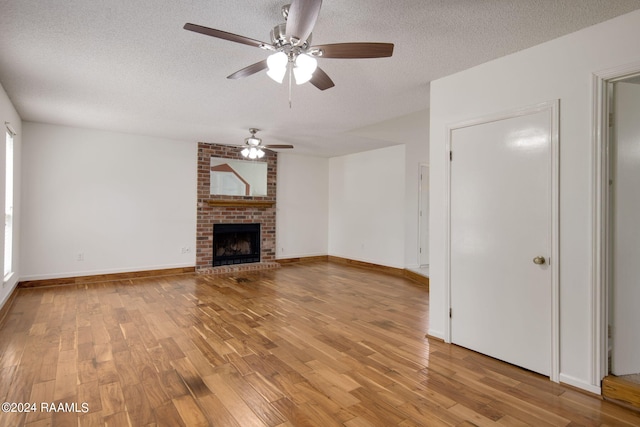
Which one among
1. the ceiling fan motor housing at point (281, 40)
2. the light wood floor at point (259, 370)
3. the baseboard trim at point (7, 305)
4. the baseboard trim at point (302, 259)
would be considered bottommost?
the light wood floor at point (259, 370)

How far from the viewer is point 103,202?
535 cm

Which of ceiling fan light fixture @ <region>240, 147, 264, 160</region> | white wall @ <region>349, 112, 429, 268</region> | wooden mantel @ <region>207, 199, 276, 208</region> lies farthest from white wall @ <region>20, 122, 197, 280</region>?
white wall @ <region>349, 112, 429, 268</region>

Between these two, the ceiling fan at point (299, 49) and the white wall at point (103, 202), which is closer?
the ceiling fan at point (299, 49)

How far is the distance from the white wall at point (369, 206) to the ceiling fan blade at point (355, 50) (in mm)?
4386

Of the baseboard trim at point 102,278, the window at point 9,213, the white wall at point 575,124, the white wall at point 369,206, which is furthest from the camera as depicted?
the white wall at point 369,206

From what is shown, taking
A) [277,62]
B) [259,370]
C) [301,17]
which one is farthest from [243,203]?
[301,17]

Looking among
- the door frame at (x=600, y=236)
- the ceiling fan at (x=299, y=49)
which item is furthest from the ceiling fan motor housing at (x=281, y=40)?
the door frame at (x=600, y=236)

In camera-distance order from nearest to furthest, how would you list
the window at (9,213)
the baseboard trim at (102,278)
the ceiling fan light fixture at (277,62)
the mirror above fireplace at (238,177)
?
1. the ceiling fan light fixture at (277,62)
2. the window at (9,213)
3. the baseboard trim at (102,278)
4. the mirror above fireplace at (238,177)

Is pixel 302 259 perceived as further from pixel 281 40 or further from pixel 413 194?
pixel 281 40

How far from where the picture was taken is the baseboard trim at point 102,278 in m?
4.85

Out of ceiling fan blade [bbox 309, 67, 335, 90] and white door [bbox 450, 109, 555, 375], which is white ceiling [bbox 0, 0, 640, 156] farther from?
white door [bbox 450, 109, 555, 375]

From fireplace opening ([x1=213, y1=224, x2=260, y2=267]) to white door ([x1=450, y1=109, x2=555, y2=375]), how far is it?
4.72 metres

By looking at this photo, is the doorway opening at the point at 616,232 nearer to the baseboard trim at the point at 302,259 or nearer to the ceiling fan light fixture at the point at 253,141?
the ceiling fan light fixture at the point at 253,141

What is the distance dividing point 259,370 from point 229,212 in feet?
14.9
